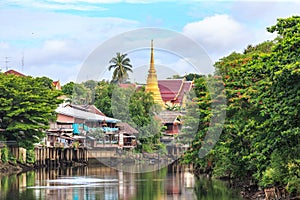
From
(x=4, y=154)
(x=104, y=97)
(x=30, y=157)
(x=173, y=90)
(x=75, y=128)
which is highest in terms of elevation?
(x=173, y=90)

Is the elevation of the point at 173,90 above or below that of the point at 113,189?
above

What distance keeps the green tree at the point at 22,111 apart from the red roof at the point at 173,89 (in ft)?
117

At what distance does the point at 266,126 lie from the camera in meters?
25.6

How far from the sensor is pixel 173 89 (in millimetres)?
91812

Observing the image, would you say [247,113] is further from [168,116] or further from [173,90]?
[173,90]

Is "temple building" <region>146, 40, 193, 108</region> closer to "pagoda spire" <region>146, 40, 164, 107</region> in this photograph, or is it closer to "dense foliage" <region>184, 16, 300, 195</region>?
"pagoda spire" <region>146, 40, 164, 107</region>

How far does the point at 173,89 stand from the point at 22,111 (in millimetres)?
42005

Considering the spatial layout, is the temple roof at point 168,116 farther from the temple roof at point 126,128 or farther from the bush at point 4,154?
the bush at point 4,154

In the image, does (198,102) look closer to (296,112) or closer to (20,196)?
(20,196)

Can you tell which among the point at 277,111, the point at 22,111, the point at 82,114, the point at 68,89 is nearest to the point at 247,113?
the point at 277,111

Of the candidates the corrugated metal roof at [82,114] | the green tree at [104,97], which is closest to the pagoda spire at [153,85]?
the green tree at [104,97]

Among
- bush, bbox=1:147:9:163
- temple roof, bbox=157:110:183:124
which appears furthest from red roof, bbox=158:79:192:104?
bush, bbox=1:147:9:163

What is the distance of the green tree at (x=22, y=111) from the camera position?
5191 centimetres

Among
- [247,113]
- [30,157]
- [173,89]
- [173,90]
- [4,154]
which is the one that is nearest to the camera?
[247,113]
